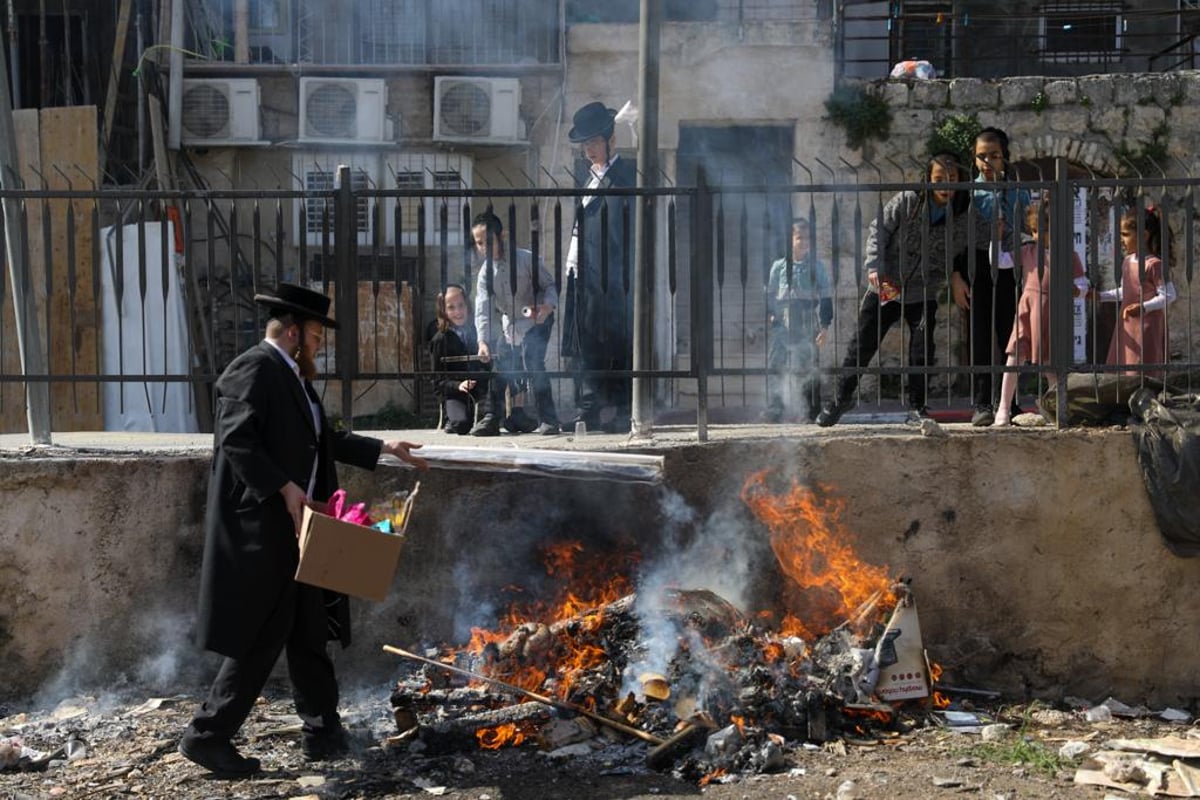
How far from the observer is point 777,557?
6973 millimetres

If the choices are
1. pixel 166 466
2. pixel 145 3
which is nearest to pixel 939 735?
pixel 166 466

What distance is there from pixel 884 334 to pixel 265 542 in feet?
12.3

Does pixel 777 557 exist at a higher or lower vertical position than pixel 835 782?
higher

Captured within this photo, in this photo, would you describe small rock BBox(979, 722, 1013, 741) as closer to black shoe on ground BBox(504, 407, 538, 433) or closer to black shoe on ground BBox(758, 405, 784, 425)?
black shoe on ground BBox(758, 405, 784, 425)

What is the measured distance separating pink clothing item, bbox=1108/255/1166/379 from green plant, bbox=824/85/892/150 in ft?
22.5

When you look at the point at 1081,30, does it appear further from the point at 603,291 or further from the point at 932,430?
the point at 603,291

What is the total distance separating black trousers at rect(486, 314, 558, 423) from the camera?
7.81 m

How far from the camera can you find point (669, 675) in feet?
20.2

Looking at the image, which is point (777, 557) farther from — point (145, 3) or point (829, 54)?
point (145, 3)

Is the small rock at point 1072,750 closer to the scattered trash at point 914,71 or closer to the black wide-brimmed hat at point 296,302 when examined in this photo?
the black wide-brimmed hat at point 296,302

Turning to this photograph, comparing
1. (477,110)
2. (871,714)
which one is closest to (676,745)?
(871,714)

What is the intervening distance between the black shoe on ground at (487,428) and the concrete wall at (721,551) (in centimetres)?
100

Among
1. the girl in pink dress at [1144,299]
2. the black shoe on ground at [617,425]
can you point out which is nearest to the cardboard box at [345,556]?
the black shoe on ground at [617,425]

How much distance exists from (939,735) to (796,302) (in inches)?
111
